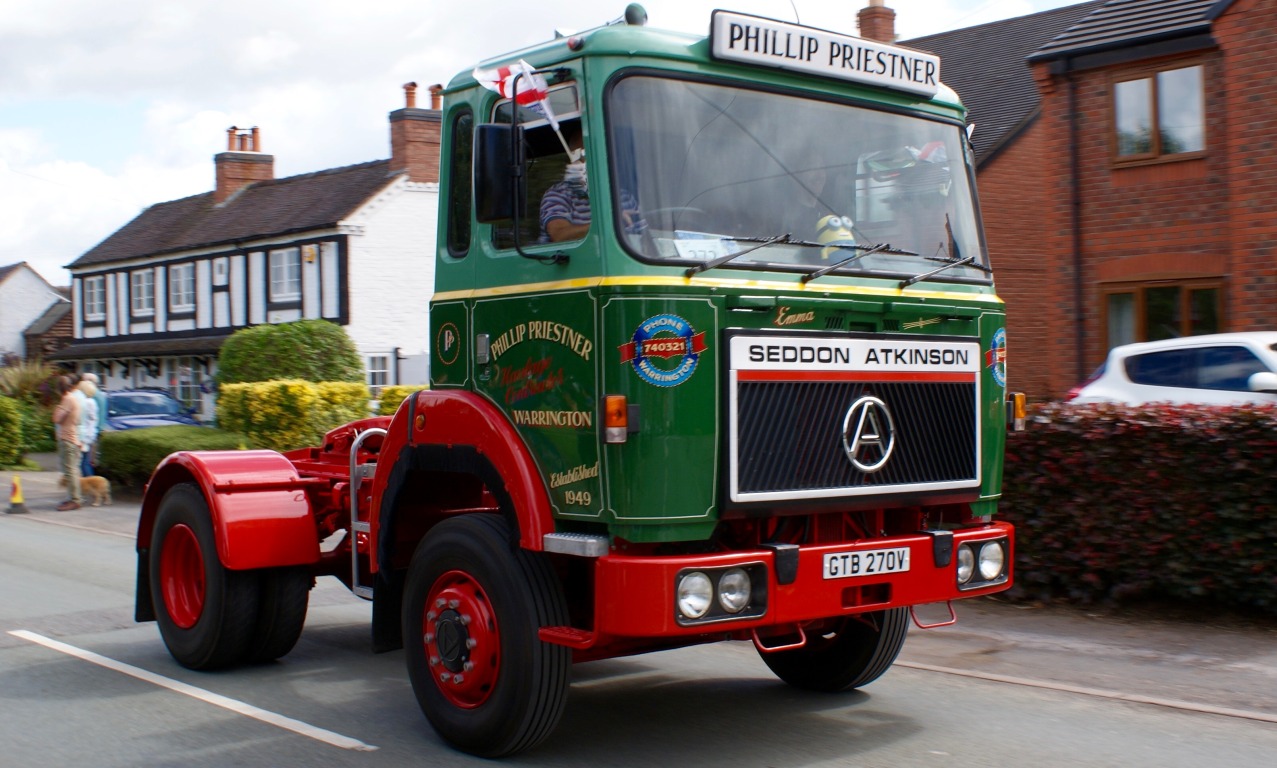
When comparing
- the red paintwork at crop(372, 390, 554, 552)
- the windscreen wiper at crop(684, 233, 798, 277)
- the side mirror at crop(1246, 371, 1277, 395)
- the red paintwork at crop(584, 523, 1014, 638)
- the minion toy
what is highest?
the minion toy

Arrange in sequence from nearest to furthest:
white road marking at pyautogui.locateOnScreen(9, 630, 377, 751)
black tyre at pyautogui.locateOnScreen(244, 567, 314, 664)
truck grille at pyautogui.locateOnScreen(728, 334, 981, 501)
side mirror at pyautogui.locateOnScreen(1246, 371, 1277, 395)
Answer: truck grille at pyautogui.locateOnScreen(728, 334, 981, 501) < white road marking at pyautogui.locateOnScreen(9, 630, 377, 751) < black tyre at pyautogui.locateOnScreen(244, 567, 314, 664) < side mirror at pyautogui.locateOnScreen(1246, 371, 1277, 395)

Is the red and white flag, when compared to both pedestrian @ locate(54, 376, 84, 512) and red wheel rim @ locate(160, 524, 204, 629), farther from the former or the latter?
pedestrian @ locate(54, 376, 84, 512)

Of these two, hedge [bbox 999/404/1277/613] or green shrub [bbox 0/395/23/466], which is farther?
green shrub [bbox 0/395/23/466]

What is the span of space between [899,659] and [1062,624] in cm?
124

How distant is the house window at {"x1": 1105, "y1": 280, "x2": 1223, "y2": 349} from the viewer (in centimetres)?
1602

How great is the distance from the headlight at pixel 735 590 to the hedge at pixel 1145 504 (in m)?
4.07

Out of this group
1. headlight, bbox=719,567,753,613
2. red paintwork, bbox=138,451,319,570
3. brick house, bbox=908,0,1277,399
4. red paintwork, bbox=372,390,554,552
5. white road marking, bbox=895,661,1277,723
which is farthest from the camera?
brick house, bbox=908,0,1277,399

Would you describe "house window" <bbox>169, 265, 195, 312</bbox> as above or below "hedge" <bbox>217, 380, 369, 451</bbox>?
above

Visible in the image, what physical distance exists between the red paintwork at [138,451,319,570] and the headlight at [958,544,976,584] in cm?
338

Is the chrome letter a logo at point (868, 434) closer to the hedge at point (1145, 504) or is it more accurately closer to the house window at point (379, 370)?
the hedge at point (1145, 504)

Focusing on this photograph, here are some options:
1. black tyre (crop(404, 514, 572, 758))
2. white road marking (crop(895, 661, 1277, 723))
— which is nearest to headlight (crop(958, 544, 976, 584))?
white road marking (crop(895, 661, 1277, 723))

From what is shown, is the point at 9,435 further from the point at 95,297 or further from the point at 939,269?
the point at 939,269

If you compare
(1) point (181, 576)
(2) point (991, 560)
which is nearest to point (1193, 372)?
(2) point (991, 560)

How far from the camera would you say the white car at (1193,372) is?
11367mm
